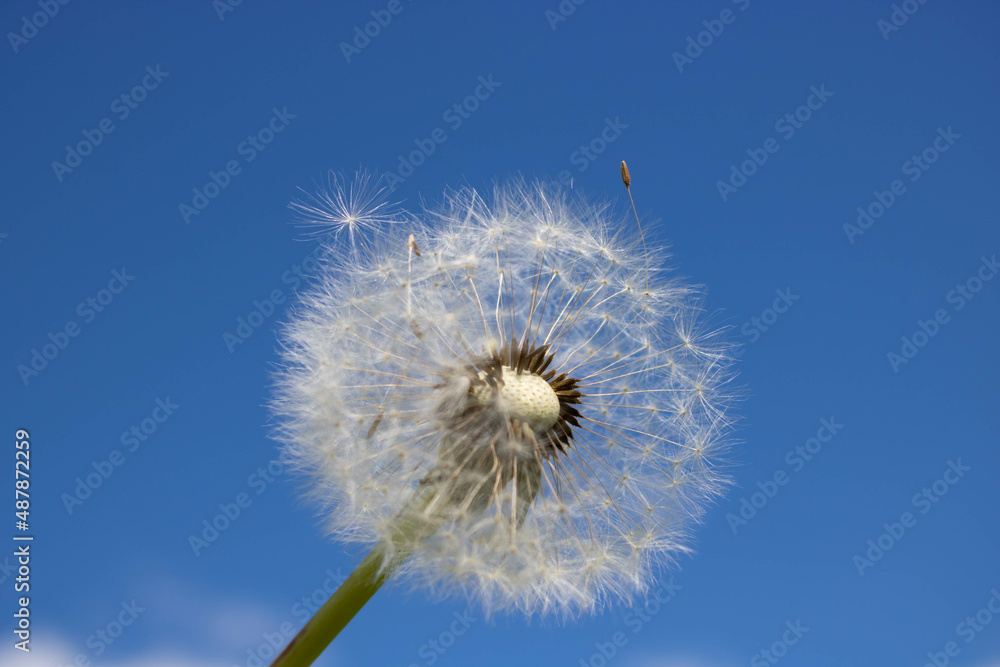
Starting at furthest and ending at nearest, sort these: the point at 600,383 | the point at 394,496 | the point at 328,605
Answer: the point at 600,383 → the point at 394,496 → the point at 328,605

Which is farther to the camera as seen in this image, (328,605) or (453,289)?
(453,289)

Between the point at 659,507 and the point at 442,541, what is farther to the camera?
the point at 659,507

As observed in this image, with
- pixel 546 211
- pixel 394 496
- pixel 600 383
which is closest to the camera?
pixel 394 496

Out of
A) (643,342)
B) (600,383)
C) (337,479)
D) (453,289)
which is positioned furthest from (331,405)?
(643,342)

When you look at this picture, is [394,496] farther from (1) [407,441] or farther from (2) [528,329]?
(2) [528,329]

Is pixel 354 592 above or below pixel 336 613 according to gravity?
above

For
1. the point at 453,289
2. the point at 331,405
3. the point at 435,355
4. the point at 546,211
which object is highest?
the point at 546,211

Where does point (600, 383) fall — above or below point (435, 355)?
above

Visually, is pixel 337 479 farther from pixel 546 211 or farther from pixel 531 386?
pixel 546 211

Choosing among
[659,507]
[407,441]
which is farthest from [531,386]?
[659,507]
